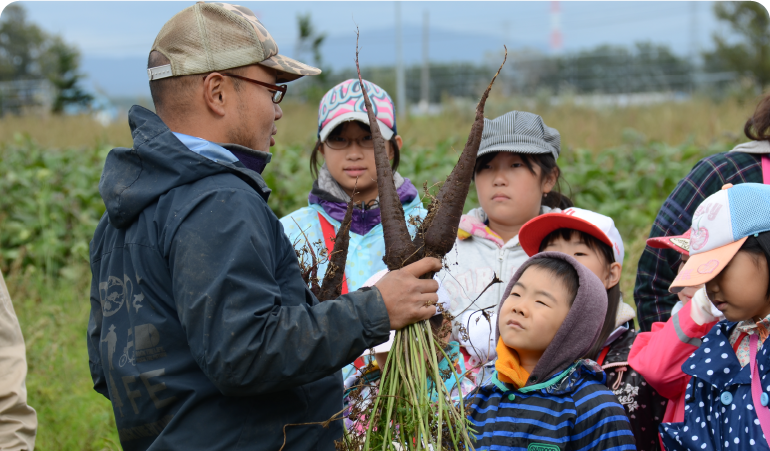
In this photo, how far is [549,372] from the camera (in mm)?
2391

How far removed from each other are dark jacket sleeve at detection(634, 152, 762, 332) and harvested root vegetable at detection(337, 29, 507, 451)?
1281 mm

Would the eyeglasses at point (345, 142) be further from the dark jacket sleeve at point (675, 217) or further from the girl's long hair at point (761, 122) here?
the girl's long hair at point (761, 122)

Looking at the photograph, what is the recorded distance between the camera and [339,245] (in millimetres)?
2348

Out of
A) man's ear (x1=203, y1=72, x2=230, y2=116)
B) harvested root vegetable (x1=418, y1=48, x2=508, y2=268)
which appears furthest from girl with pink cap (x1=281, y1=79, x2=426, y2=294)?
man's ear (x1=203, y1=72, x2=230, y2=116)

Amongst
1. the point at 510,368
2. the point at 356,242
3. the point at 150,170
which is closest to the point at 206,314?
the point at 150,170

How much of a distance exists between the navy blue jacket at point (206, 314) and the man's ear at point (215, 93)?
0.53ft

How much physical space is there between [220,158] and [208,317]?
52cm

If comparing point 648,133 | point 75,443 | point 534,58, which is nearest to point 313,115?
point 648,133

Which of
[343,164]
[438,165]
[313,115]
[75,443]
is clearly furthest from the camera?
[313,115]

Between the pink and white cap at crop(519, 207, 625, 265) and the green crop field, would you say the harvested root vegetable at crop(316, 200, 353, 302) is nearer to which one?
the pink and white cap at crop(519, 207, 625, 265)

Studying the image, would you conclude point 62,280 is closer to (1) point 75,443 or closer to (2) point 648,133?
(1) point 75,443

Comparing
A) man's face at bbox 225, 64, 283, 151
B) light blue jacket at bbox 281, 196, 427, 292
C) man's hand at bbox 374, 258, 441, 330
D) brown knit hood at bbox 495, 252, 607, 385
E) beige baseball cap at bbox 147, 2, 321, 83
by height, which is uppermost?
beige baseball cap at bbox 147, 2, 321, 83

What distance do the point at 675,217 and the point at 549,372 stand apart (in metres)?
1.06

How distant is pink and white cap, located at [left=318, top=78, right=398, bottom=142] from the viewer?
3180mm
